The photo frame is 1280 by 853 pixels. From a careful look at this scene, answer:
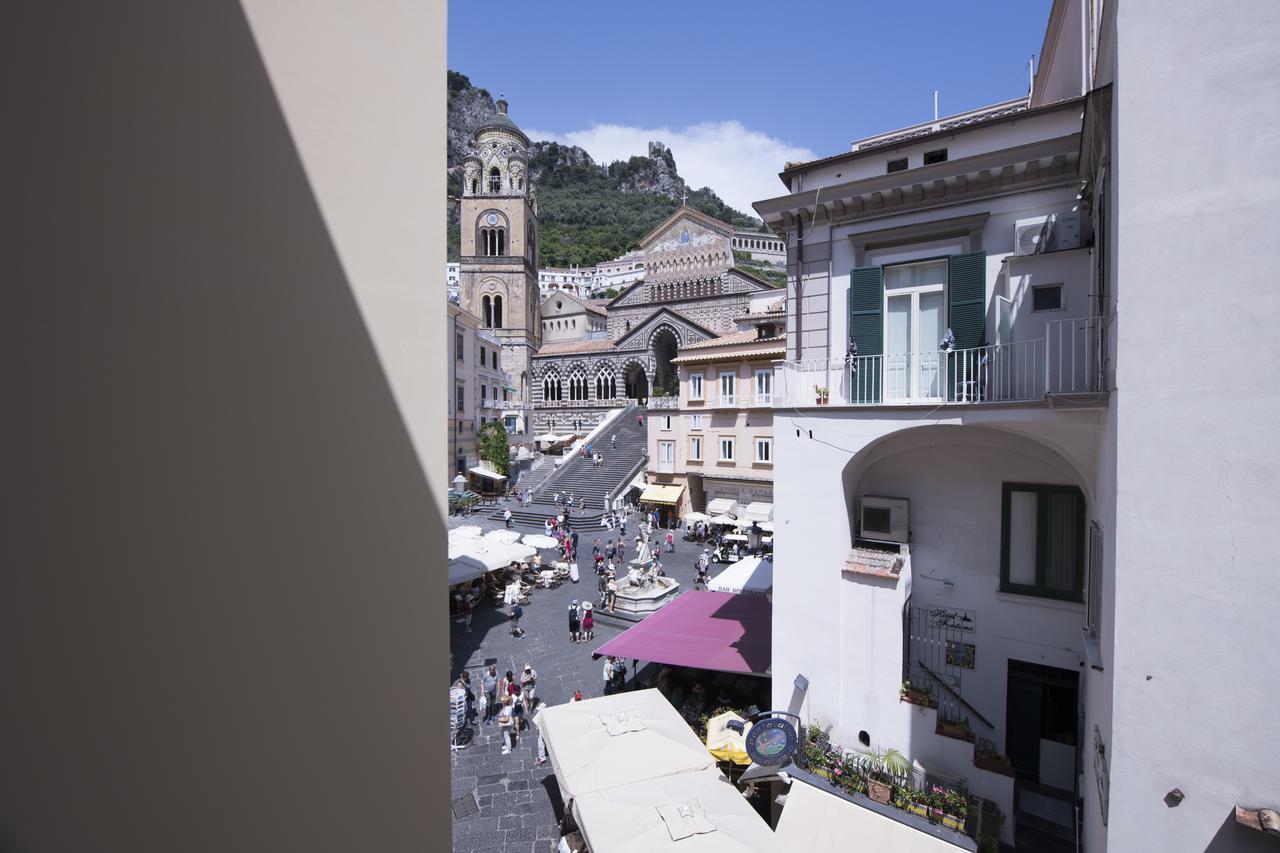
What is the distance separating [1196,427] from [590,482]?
30.0 meters

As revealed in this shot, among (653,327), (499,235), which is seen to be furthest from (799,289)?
(499,235)

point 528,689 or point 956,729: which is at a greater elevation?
point 956,729

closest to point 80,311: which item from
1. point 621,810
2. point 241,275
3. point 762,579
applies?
point 241,275

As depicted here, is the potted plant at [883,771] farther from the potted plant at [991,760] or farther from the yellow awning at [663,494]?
the yellow awning at [663,494]

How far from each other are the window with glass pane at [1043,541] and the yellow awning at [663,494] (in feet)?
66.1

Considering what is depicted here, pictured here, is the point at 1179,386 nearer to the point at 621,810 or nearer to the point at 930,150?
the point at 930,150

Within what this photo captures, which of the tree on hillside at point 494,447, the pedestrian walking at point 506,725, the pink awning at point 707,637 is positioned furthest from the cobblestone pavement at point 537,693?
the tree on hillside at point 494,447

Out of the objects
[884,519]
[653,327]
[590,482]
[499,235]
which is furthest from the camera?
[499,235]

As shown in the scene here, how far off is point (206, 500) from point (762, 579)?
1236 cm

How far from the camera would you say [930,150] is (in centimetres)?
915

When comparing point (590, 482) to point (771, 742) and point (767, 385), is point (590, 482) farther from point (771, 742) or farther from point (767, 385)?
point (771, 742)

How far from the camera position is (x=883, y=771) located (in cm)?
830

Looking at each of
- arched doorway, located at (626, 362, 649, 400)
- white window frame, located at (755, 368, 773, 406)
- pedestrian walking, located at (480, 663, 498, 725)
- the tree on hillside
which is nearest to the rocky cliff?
arched doorway, located at (626, 362, 649, 400)

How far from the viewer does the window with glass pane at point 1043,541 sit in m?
8.20
